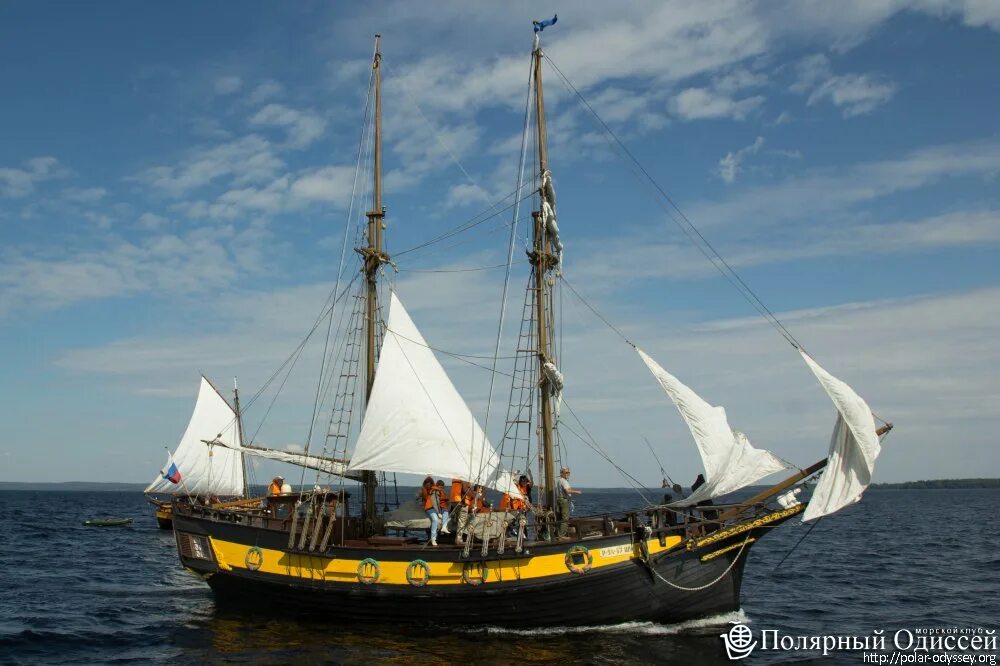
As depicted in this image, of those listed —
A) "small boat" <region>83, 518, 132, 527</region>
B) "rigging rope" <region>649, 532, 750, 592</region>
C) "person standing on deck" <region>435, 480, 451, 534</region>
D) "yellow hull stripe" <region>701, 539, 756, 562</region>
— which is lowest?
"small boat" <region>83, 518, 132, 527</region>

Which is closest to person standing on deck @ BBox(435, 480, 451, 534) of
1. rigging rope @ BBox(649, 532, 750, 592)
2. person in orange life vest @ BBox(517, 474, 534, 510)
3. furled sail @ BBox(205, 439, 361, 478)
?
person in orange life vest @ BBox(517, 474, 534, 510)

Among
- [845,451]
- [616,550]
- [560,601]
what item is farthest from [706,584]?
[845,451]

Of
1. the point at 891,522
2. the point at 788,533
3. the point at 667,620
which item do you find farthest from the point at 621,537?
the point at 891,522

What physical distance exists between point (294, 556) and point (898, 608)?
18.9 metres

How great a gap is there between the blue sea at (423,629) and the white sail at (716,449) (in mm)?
3917

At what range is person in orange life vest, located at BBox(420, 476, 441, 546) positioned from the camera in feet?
75.4

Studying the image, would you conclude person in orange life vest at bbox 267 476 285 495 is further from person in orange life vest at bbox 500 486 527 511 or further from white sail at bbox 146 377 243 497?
white sail at bbox 146 377 243 497

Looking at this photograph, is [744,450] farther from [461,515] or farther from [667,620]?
[461,515]

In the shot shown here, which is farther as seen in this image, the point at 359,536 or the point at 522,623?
the point at 359,536

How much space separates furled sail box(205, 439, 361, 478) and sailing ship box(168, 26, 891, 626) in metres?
1.25

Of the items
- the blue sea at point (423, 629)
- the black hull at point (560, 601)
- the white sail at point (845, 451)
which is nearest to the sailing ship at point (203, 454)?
the blue sea at point (423, 629)

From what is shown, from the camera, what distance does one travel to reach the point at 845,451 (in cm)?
2025

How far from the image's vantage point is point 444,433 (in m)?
26.0

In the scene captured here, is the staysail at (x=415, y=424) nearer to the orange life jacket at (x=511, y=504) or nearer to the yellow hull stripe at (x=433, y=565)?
the orange life jacket at (x=511, y=504)
